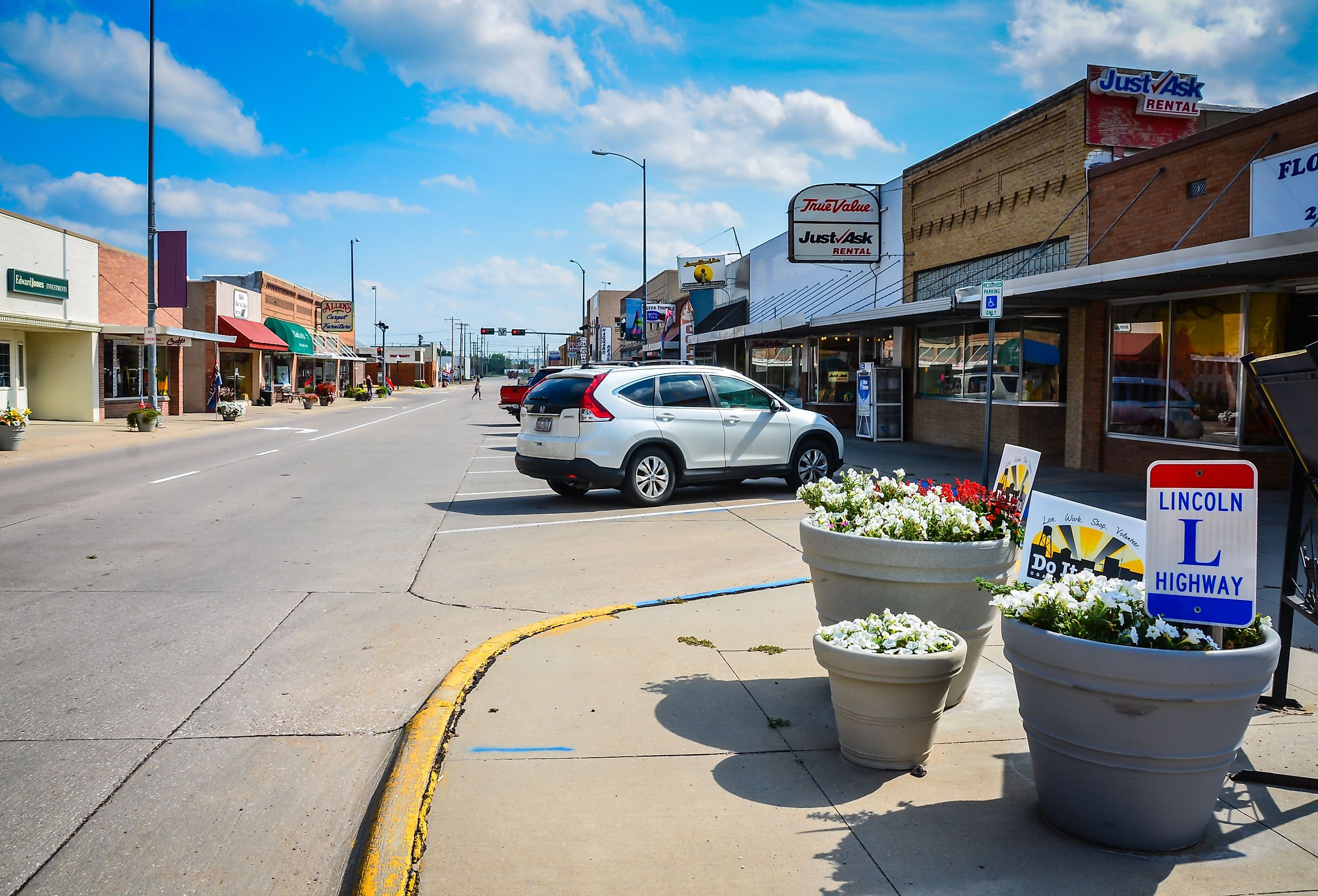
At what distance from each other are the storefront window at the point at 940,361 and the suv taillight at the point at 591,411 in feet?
37.7

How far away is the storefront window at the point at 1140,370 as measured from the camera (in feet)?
48.7

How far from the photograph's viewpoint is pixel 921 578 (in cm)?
449

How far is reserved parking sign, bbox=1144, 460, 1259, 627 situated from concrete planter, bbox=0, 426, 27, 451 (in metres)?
23.2

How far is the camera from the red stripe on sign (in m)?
3.48

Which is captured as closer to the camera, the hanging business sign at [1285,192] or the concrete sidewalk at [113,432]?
the hanging business sign at [1285,192]

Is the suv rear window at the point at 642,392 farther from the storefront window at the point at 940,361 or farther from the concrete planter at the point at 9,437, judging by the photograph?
the concrete planter at the point at 9,437

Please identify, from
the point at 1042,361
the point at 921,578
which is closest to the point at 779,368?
the point at 1042,361

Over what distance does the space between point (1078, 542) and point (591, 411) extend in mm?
7413

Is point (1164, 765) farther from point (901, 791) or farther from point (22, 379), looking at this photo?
point (22, 379)

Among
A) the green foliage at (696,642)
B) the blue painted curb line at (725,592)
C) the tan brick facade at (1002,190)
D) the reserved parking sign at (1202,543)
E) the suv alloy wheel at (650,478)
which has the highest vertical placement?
the tan brick facade at (1002,190)

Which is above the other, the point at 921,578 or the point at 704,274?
the point at 704,274

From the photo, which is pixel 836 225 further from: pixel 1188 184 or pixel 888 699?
pixel 888 699

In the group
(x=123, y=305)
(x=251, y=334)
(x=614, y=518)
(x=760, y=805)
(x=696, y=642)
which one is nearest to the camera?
(x=760, y=805)

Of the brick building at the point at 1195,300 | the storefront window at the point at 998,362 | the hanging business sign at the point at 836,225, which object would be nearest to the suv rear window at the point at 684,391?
the brick building at the point at 1195,300
